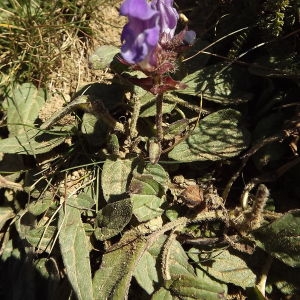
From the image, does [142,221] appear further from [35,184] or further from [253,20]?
[253,20]

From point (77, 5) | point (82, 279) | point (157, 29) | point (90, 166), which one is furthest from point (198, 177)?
point (77, 5)

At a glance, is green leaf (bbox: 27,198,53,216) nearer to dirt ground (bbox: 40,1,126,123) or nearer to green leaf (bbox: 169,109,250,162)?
dirt ground (bbox: 40,1,126,123)

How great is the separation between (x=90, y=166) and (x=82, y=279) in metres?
0.61

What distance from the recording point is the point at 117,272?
204 cm

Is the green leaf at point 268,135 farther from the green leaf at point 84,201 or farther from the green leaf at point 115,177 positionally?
the green leaf at point 84,201

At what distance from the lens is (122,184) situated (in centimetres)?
218

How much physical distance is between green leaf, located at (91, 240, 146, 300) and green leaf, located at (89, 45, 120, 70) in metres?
0.87

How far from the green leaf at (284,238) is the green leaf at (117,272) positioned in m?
0.55

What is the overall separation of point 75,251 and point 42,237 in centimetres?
22

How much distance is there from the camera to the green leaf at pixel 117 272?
6.41ft

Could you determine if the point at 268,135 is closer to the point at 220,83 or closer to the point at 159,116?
the point at 220,83

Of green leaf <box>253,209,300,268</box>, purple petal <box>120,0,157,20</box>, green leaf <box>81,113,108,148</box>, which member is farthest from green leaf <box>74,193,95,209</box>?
purple petal <box>120,0,157,20</box>

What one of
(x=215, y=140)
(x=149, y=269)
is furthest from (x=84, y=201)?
(x=215, y=140)

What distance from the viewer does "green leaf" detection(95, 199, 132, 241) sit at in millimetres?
2047
